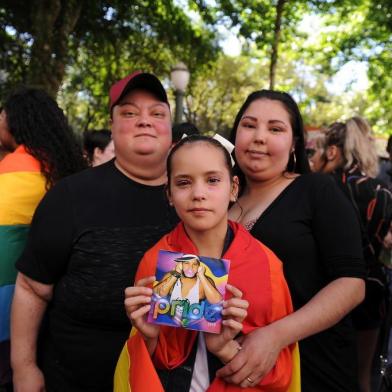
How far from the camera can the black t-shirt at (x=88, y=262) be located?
222 centimetres

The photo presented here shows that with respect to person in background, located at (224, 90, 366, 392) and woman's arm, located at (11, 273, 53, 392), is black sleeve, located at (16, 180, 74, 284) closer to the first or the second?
woman's arm, located at (11, 273, 53, 392)

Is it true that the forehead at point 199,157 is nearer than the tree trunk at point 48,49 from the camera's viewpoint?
Yes

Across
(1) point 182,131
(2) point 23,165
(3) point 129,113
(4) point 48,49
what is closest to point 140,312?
(3) point 129,113

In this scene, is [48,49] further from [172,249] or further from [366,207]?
[172,249]

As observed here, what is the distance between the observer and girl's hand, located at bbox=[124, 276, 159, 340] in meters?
1.64

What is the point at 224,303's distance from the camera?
1619 millimetres

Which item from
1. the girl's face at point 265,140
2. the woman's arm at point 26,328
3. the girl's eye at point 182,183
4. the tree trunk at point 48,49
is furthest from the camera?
the tree trunk at point 48,49

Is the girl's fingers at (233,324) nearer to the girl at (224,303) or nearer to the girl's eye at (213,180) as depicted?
the girl at (224,303)

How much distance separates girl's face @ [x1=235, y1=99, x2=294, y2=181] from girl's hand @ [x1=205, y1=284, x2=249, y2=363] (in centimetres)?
78

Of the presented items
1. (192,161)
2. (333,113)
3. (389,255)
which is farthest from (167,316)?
(333,113)

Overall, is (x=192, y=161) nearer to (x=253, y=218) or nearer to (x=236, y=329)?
(x=253, y=218)

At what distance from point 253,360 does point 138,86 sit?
1.44 m

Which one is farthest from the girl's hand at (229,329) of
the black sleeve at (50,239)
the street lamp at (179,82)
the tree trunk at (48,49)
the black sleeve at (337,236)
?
the tree trunk at (48,49)

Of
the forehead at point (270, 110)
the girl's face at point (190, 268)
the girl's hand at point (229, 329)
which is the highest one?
the forehead at point (270, 110)
